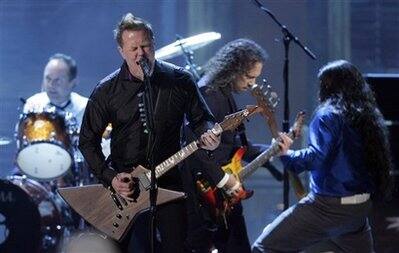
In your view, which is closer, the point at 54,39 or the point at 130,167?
the point at 130,167

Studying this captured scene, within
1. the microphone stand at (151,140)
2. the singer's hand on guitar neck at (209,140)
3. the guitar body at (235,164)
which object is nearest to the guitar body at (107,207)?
the microphone stand at (151,140)

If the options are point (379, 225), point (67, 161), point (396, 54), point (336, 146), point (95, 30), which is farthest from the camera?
point (95, 30)

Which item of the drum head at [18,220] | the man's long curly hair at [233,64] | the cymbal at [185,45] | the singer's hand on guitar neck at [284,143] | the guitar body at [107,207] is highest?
the cymbal at [185,45]

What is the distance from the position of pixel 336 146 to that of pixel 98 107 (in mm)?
1634

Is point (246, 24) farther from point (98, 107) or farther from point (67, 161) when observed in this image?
point (98, 107)

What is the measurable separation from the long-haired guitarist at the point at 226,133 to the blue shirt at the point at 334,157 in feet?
1.93

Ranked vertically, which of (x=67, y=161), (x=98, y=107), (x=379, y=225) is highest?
(x=98, y=107)

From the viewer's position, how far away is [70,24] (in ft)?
27.1

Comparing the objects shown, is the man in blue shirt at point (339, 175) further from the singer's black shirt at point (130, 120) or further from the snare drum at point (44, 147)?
the snare drum at point (44, 147)

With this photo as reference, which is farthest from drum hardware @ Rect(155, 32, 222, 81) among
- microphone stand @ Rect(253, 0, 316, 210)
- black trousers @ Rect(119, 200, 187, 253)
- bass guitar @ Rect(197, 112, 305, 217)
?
black trousers @ Rect(119, 200, 187, 253)

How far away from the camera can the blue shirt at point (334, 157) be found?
18.4ft

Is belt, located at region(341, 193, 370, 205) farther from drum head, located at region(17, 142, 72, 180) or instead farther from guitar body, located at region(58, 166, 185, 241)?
drum head, located at region(17, 142, 72, 180)

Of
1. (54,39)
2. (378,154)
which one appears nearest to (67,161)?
(54,39)

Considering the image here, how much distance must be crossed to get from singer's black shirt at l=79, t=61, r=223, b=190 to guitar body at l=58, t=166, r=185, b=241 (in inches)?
5.3
